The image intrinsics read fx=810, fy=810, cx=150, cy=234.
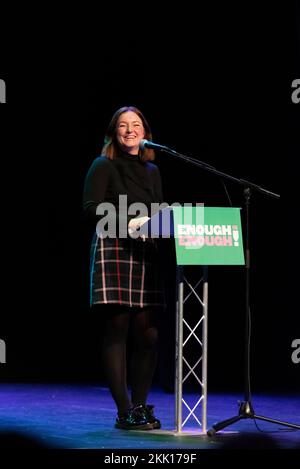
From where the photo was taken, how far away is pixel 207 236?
11.8ft

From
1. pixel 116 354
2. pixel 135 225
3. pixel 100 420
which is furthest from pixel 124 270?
pixel 100 420

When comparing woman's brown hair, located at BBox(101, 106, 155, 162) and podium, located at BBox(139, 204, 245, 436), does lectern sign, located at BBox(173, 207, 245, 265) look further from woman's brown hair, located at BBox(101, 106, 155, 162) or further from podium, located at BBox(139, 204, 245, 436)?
woman's brown hair, located at BBox(101, 106, 155, 162)

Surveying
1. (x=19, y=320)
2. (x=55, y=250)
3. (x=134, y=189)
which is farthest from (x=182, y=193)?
(x=134, y=189)

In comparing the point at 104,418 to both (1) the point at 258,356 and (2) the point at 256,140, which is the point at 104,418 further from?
(2) the point at 256,140

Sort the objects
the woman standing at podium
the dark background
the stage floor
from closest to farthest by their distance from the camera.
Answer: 1. the stage floor
2. the woman standing at podium
3. the dark background

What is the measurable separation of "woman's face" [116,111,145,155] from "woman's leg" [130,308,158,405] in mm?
798

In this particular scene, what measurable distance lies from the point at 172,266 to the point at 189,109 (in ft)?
4.06

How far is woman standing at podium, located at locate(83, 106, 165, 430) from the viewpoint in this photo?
3.77 m

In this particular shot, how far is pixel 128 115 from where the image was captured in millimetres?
3867

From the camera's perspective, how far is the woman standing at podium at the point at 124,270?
3771mm

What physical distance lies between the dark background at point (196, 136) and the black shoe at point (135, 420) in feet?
6.62

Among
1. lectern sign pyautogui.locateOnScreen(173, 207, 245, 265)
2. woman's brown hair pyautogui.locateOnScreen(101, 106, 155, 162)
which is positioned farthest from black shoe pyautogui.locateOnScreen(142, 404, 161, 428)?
woman's brown hair pyautogui.locateOnScreen(101, 106, 155, 162)

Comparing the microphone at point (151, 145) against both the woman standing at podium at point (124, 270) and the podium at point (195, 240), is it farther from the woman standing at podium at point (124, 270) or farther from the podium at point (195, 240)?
the podium at point (195, 240)

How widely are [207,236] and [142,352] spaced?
2.24 feet
